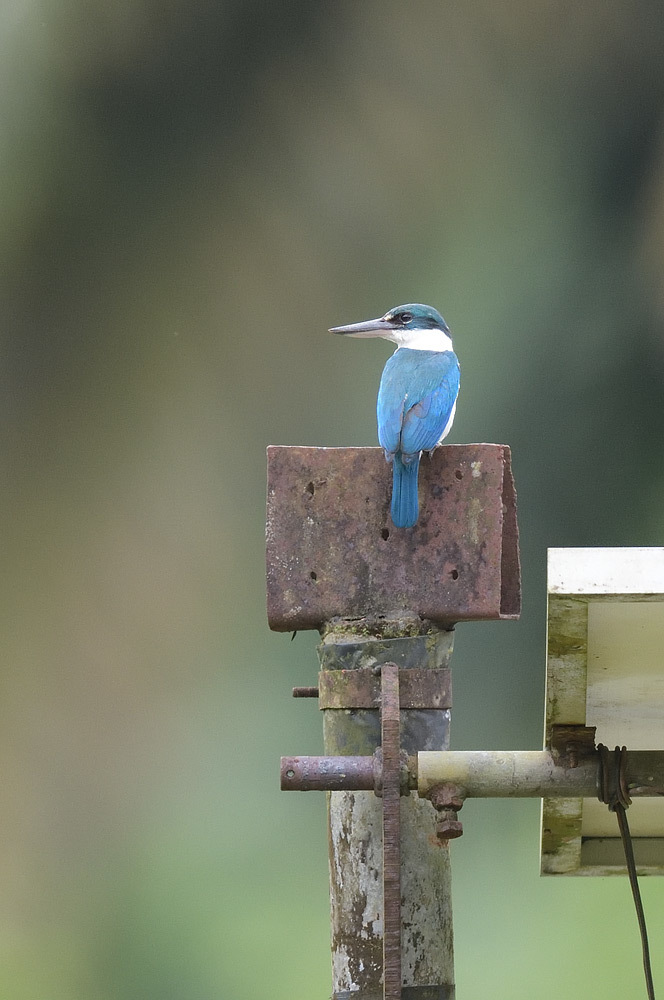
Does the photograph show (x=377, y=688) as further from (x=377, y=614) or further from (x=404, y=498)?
(x=404, y=498)

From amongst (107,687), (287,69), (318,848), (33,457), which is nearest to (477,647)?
(318,848)

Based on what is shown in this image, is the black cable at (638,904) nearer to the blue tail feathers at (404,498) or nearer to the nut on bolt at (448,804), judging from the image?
the nut on bolt at (448,804)

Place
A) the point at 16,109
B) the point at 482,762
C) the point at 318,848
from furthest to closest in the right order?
1. the point at 16,109
2. the point at 318,848
3. the point at 482,762

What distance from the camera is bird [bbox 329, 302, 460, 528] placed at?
1753 mm

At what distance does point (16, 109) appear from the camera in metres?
6.80

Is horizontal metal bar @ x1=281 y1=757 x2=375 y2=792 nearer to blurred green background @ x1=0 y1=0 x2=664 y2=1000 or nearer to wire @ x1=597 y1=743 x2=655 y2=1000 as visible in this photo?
wire @ x1=597 y1=743 x2=655 y2=1000

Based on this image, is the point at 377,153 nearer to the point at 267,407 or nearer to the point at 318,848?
the point at 267,407

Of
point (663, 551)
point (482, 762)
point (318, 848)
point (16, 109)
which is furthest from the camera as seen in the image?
point (16, 109)

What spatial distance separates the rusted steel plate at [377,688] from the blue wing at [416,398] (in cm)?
65

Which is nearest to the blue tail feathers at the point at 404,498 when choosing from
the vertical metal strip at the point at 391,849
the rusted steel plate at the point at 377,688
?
the rusted steel plate at the point at 377,688

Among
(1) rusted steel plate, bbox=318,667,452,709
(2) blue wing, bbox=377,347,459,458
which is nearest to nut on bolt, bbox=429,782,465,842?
(1) rusted steel plate, bbox=318,667,452,709

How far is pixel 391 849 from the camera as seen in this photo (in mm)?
1415

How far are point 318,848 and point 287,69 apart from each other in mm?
3757

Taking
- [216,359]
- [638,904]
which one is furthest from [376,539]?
[216,359]
